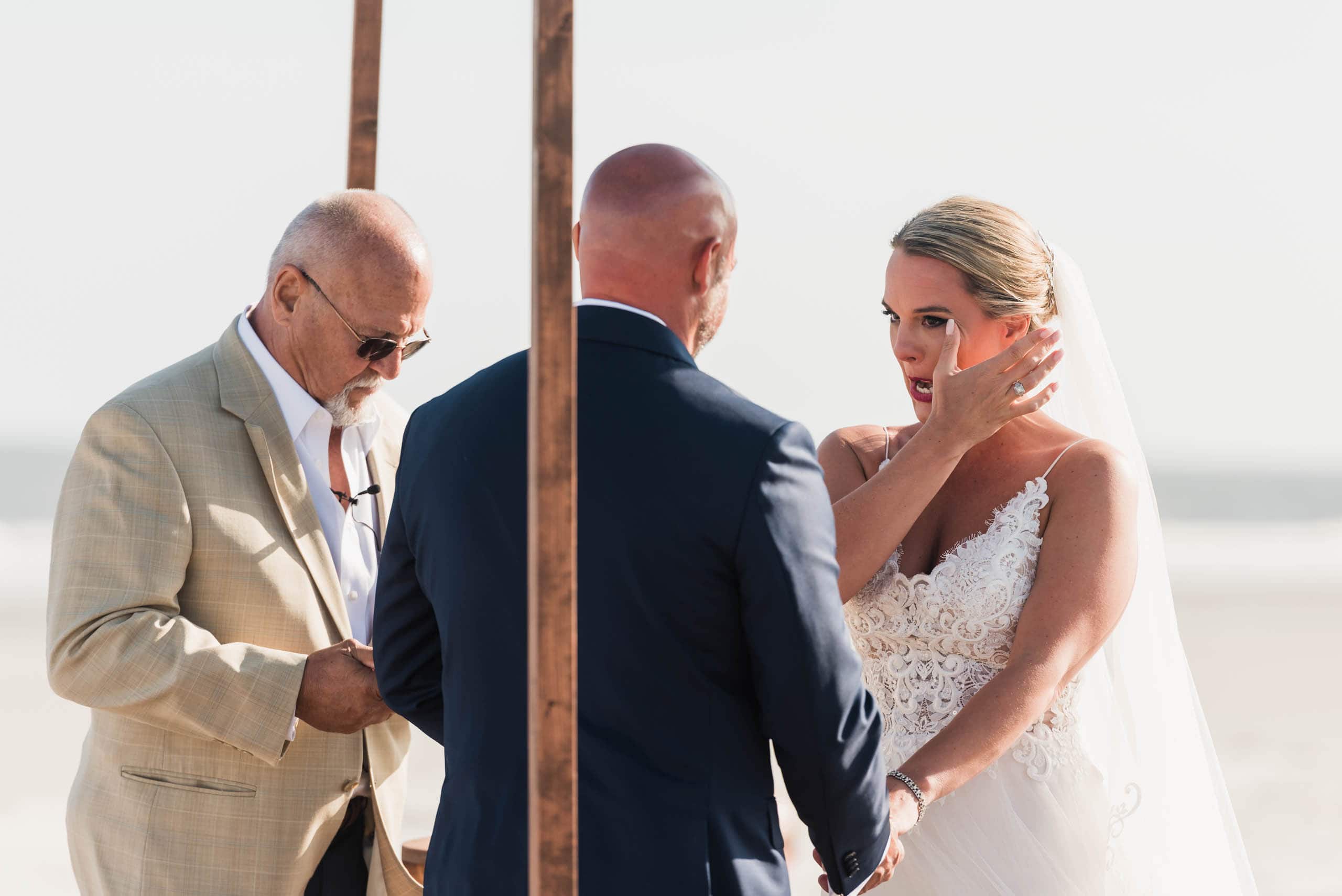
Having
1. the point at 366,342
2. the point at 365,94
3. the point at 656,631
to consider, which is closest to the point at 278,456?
the point at 366,342

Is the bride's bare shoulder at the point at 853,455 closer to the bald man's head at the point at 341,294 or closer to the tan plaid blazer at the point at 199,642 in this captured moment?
the bald man's head at the point at 341,294

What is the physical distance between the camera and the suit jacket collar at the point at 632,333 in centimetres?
227

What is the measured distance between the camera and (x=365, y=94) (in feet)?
11.3

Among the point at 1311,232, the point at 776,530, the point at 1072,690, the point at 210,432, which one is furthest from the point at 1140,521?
the point at 1311,232

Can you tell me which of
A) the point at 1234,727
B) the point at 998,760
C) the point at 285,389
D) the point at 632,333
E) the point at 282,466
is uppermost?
the point at 632,333

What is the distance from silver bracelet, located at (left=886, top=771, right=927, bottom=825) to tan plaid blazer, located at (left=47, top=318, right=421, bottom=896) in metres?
1.03

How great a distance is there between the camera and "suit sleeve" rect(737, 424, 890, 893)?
216cm

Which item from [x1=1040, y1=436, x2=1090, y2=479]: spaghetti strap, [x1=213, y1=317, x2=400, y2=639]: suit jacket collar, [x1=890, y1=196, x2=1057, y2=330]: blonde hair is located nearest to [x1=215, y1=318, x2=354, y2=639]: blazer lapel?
[x1=213, y1=317, x2=400, y2=639]: suit jacket collar

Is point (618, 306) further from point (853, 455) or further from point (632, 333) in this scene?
point (853, 455)

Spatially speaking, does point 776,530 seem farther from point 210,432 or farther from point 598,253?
point 210,432

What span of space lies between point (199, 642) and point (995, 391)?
1.67 meters

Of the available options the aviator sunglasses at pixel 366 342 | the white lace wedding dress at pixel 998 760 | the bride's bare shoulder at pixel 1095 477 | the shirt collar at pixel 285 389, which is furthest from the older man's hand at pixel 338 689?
the bride's bare shoulder at pixel 1095 477

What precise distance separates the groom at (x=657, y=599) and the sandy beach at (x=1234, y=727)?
0.59m

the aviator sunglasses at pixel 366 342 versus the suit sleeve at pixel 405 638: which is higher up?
the aviator sunglasses at pixel 366 342
